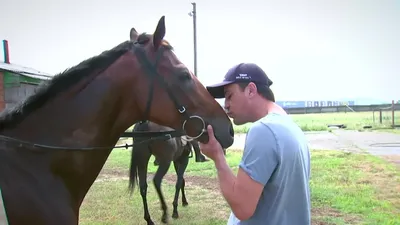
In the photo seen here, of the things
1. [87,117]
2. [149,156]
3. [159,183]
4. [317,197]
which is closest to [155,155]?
[149,156]

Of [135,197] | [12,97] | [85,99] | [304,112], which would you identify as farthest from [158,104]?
[304,112]

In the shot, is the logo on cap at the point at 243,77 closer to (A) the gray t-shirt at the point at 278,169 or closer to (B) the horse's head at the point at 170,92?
(A) the gray t-shirt at the point at 278,169

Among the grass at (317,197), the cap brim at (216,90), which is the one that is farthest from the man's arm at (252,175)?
the grass at (317,197)

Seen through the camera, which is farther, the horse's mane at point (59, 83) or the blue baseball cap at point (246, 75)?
the horse's mane at point (59, 83)

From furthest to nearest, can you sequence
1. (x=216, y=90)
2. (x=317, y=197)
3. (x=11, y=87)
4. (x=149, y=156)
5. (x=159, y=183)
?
(x=11, y=87) < (x=317, y=197) < (x=149, y=156) < (x=159, y=183) < (x=216, y=90)

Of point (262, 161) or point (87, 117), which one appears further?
point (87, 117)

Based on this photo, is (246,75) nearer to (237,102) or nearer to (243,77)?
(243,77)

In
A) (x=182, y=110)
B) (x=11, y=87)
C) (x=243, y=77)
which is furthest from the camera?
(x=11, y=87)

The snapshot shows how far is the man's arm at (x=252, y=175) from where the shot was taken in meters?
1.68

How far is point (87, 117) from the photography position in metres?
2.40

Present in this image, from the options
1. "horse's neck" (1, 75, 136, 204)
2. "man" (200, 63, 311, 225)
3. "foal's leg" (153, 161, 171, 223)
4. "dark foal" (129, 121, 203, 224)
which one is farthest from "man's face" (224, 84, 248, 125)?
"foal's leg" (153, 161, 171, 223)

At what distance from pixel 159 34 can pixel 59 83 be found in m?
0.80

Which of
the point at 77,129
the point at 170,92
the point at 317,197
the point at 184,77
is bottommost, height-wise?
the point at 317,197

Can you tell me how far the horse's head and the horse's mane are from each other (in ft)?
0.50
